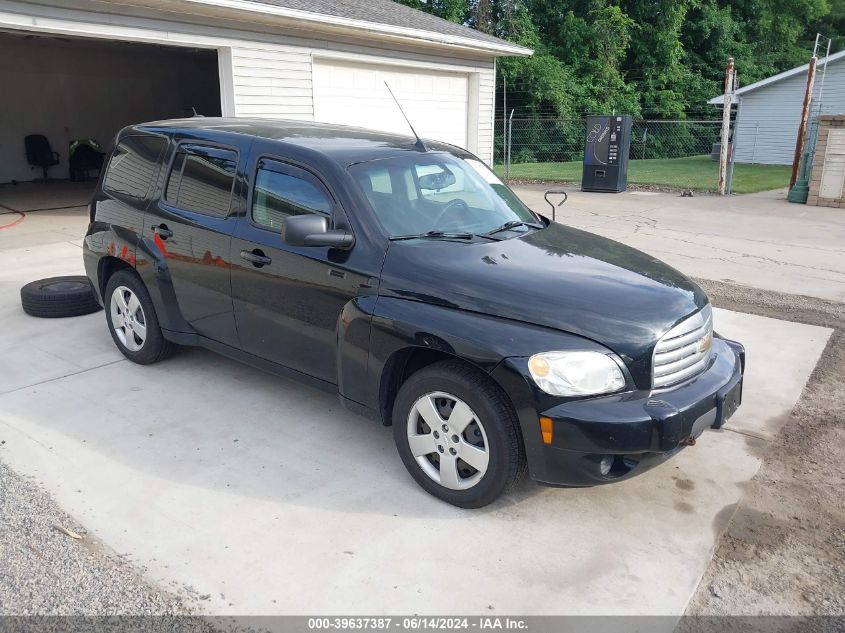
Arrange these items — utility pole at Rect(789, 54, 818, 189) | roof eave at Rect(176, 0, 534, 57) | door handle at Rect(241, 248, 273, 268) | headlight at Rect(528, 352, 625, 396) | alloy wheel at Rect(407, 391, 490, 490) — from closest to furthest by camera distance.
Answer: headlight at Rect(528, 352, 625, 396) → alloy wheel at Rect(407, 391, 490, 490) → door handle at Rect(241, 248, 273, 268) → roof eave at Rect(176, 0, 534, 57) → utility pole at Rect(789, 54, 818, 189)

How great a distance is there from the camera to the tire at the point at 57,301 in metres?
6.40

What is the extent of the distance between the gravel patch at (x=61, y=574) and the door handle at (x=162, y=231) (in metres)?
1.97

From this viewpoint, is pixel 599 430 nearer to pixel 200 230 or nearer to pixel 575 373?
pixel 575 373

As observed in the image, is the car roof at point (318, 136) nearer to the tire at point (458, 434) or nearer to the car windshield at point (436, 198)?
the car windshield at point (436, 198)

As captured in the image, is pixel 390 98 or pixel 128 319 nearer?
pixel 128 319

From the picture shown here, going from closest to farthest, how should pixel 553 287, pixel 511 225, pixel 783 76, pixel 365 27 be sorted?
pixel 553 287 < pixel 511 225 < pixel 365 27 < pixel 783 76

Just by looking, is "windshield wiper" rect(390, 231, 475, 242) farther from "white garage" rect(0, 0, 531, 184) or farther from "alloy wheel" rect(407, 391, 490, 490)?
"white garage" rect(0, 0, 531, 184)

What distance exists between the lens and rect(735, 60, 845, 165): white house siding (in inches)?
1094

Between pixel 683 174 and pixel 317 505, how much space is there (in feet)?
71.0

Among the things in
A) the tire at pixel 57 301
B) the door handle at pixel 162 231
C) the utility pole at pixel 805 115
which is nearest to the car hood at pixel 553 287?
the door handle at pixel 162 231

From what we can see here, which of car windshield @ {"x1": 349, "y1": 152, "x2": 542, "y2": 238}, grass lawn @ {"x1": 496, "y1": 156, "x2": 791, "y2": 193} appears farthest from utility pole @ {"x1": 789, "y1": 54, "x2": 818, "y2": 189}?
car windshield @ {"x1": 349, "y1": 152, "x2": 542, "y2": 238}

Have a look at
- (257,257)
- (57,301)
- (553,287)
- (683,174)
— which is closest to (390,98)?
(57,301)

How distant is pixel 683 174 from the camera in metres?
22.5

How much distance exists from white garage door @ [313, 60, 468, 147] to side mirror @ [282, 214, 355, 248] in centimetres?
917
